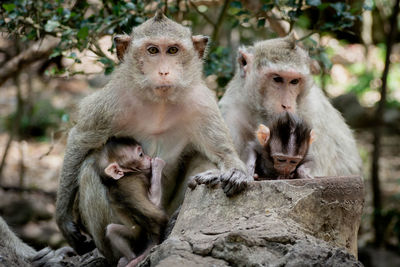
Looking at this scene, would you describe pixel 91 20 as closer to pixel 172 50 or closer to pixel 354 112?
pixel 172 50

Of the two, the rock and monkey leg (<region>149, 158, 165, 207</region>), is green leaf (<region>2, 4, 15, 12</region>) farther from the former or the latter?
the rock

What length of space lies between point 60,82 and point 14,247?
34.6ft

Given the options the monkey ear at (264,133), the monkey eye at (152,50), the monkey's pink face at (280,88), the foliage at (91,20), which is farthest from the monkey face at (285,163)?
the foliage at (91,20)

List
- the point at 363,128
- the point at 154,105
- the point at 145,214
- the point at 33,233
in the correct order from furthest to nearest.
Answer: the point at 363,128
the point at 33,233
the point at 154,105
the point at 145,214

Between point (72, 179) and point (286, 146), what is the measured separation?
204cm

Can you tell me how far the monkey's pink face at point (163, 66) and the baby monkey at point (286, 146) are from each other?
0.91 meters

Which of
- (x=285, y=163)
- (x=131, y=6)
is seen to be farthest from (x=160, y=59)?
(x=131, y=6)

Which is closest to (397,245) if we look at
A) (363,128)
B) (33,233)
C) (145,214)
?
(363,128)

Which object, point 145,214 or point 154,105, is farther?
point 154,105

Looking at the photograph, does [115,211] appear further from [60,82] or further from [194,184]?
[60,82]

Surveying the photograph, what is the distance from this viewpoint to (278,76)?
6.44m

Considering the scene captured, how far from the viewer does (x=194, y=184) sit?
4.77 m

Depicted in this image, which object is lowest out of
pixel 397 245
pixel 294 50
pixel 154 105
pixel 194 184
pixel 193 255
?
pixel 397 245

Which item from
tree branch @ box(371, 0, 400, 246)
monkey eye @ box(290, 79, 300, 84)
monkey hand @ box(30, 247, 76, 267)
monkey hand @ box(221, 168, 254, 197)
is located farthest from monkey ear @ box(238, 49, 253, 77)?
tree branch @ box(371, 0, 400, 246)
